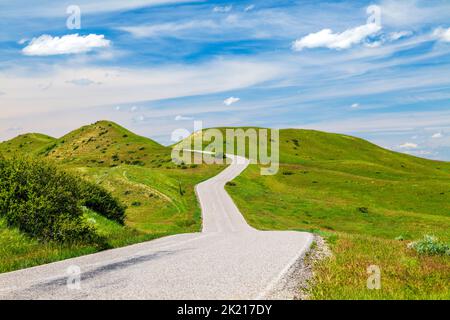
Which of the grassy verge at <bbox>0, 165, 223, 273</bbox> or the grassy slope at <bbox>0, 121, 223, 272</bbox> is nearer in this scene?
the grassy verge at <bbox>0, 165, 223, 273</bbox>

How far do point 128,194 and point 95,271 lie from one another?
45.5 metres

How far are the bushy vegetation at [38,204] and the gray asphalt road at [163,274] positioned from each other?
2549 mm

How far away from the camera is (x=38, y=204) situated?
20578 millimetres

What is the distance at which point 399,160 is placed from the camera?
520 feet

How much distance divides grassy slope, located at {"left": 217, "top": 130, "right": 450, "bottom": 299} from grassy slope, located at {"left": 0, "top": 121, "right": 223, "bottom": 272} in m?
8.98

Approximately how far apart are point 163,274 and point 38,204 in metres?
10.2

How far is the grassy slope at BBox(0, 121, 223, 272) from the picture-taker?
1844 cm

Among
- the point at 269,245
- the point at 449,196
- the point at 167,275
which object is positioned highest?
the point at 167,275

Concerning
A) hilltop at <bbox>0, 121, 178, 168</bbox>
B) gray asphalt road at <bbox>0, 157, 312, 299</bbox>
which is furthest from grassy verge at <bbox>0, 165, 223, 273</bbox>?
hilltop at <bbox>0, 121, 178, 168</bbox>

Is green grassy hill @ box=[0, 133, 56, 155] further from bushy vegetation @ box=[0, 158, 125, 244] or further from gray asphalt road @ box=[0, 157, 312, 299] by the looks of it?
gray asphalt road @ box=[0, 157, 312, 299]
